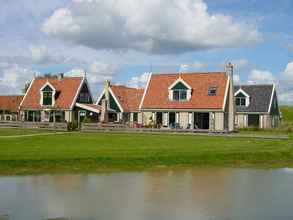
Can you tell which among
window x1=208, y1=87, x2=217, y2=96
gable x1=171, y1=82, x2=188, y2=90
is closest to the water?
window x1=208, y1=87, x2=217, y2=96

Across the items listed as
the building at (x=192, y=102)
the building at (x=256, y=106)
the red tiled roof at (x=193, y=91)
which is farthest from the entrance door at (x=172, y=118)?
the building at (x=256, y=106)

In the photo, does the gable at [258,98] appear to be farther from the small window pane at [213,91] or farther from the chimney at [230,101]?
the small window pane at [213,91]

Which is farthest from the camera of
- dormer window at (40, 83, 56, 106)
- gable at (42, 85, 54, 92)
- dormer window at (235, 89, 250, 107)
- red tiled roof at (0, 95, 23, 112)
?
red tiled roof at (0, 95, 23, 112)

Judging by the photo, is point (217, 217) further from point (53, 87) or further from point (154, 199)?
point (53, 87)

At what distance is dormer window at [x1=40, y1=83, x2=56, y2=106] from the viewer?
223ft

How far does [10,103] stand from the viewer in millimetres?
77938

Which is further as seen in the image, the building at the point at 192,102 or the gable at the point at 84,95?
the gable at the point at 84,95

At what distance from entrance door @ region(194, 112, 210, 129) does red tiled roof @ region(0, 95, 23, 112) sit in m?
31.5

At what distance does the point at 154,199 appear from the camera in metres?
15.9

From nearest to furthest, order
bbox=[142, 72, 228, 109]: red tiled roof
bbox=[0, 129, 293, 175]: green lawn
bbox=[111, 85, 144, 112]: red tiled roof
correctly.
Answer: bbox=[0, 129, 293, 175]: green lawn
bbox=[142, 72, 228, 109]: red tiled roof
bbox=[111, 85, 144, 112]: red tiled roof

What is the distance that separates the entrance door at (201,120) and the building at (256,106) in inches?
365

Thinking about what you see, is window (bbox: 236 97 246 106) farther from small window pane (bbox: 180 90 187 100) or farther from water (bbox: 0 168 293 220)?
water (bbox: 0 168 293 220)

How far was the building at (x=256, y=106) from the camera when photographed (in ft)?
212

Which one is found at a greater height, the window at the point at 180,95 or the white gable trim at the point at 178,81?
the white gable trim at the point at 178,81
